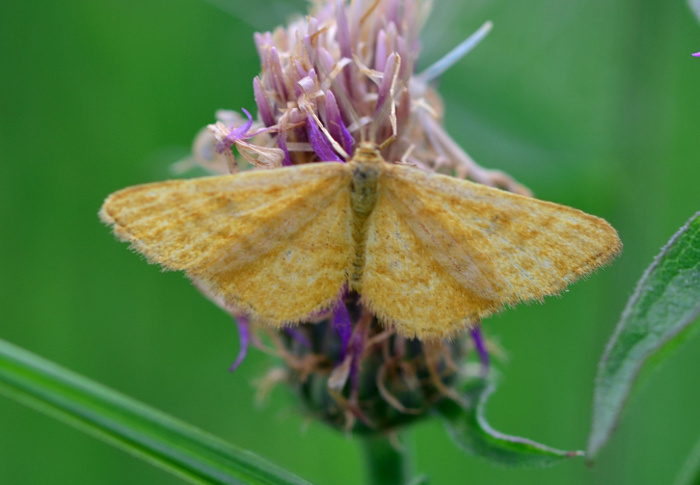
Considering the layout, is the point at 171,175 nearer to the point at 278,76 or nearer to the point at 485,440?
the point at 278,76

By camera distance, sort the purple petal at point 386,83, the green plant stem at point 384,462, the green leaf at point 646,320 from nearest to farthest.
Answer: the green leaf at point 646,320 → the purple petal at point 386,83 → the green plant stem at point 384,462

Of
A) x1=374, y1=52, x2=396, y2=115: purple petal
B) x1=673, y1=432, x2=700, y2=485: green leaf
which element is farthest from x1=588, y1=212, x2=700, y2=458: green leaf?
x1=374, y1=52, x2=396, y2=115: purple petal

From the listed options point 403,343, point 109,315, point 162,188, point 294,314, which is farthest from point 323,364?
point 109,315

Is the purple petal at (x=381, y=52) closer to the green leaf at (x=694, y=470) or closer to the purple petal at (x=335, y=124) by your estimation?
the purple petal at (x=335, y=124)

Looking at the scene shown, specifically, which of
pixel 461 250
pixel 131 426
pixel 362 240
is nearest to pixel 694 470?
pixel 461 250

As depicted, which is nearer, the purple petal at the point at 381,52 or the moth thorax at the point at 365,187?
the moth thorax at the point at 365,187

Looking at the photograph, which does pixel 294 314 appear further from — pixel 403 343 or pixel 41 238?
pixel 41 238

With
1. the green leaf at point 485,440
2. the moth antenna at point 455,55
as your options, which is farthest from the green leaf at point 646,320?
the moth antenna at point 455,55
